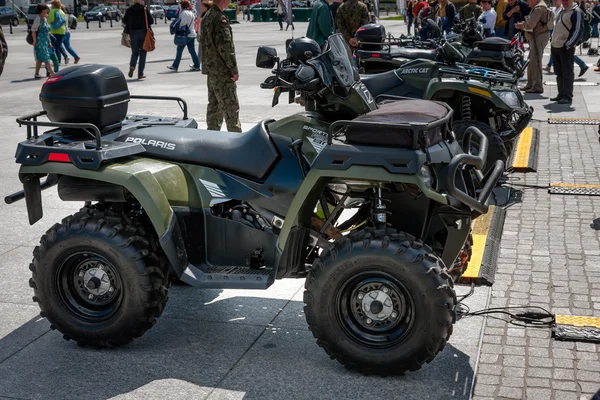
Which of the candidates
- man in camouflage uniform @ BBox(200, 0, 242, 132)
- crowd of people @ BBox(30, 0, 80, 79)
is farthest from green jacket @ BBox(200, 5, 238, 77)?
crowd of people @ BBox(30, 0, 80, 79)

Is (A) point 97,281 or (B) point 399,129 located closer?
(B) point 399,129

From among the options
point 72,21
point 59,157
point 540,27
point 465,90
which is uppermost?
point 72,21

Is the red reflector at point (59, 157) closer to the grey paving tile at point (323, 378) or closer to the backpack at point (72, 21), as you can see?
the grey paving tile at point (323, 378)

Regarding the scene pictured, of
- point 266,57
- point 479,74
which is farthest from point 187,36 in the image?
point 266,57

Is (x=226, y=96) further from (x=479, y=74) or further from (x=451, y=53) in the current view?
(x=479, y=74)

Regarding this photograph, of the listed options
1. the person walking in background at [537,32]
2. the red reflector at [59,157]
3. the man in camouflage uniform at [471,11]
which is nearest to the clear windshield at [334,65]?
the red reflector at [59,157]

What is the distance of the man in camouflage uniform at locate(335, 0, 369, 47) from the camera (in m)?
13.8

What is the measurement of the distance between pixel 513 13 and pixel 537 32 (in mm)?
3544

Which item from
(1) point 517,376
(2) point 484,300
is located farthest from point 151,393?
(2) point 484,300

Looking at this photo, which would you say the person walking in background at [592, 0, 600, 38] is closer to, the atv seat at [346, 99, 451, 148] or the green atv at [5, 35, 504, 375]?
the green atv at [5, 35, 504, 375]

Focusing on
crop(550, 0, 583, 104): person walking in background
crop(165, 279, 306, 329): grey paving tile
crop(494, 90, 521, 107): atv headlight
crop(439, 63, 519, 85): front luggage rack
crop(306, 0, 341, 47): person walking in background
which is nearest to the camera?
crop(165, 279, 306, 329): grey paving tile

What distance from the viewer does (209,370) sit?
468 centimetres

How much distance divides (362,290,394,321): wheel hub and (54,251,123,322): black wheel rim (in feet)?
4.79

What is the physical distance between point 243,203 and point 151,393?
1241mm
